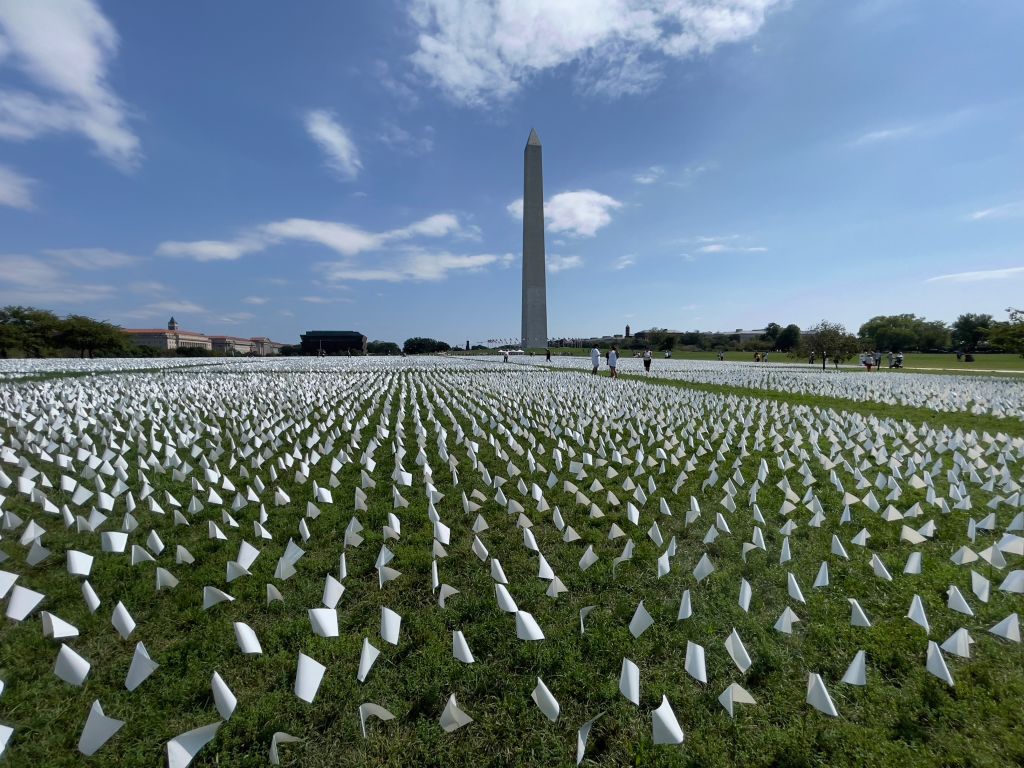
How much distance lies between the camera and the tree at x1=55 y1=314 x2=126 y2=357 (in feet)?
177

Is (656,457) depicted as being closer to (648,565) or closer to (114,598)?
(648,565)

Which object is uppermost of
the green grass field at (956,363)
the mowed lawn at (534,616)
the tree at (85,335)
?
the tree at (85,335)

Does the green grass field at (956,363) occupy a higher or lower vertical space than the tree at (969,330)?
lower

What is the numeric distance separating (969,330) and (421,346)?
103170 millimetres

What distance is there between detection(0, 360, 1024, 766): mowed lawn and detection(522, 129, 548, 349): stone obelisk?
162ft

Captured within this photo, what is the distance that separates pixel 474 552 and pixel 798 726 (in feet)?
8.69

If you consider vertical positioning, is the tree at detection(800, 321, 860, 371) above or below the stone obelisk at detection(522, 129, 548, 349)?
below

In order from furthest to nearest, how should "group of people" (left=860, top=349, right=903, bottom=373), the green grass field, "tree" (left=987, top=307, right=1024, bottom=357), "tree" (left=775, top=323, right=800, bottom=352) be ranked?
"tree" (left=775, top=323, right=800, bottom=352)
the green grass field
"group of people" (left=860, top=349, right=903, bottom=373)
"tree" (left=987, top=307, right=1024, bottom=357)

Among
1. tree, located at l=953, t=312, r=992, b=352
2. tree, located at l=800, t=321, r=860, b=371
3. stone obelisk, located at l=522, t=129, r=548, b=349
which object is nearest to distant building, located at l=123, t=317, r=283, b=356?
stone obelisk, located at l=522, t=129, r=548, b=349

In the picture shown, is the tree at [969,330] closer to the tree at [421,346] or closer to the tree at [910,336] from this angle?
the tree at [910,336]

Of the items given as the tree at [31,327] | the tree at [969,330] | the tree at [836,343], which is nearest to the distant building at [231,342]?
the tree at [31,327]

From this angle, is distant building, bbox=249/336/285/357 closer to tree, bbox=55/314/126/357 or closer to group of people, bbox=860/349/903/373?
tree, bbox=55/314/126/357

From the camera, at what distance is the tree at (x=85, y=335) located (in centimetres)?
5394

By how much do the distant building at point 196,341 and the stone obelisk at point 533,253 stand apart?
73.3 metres
